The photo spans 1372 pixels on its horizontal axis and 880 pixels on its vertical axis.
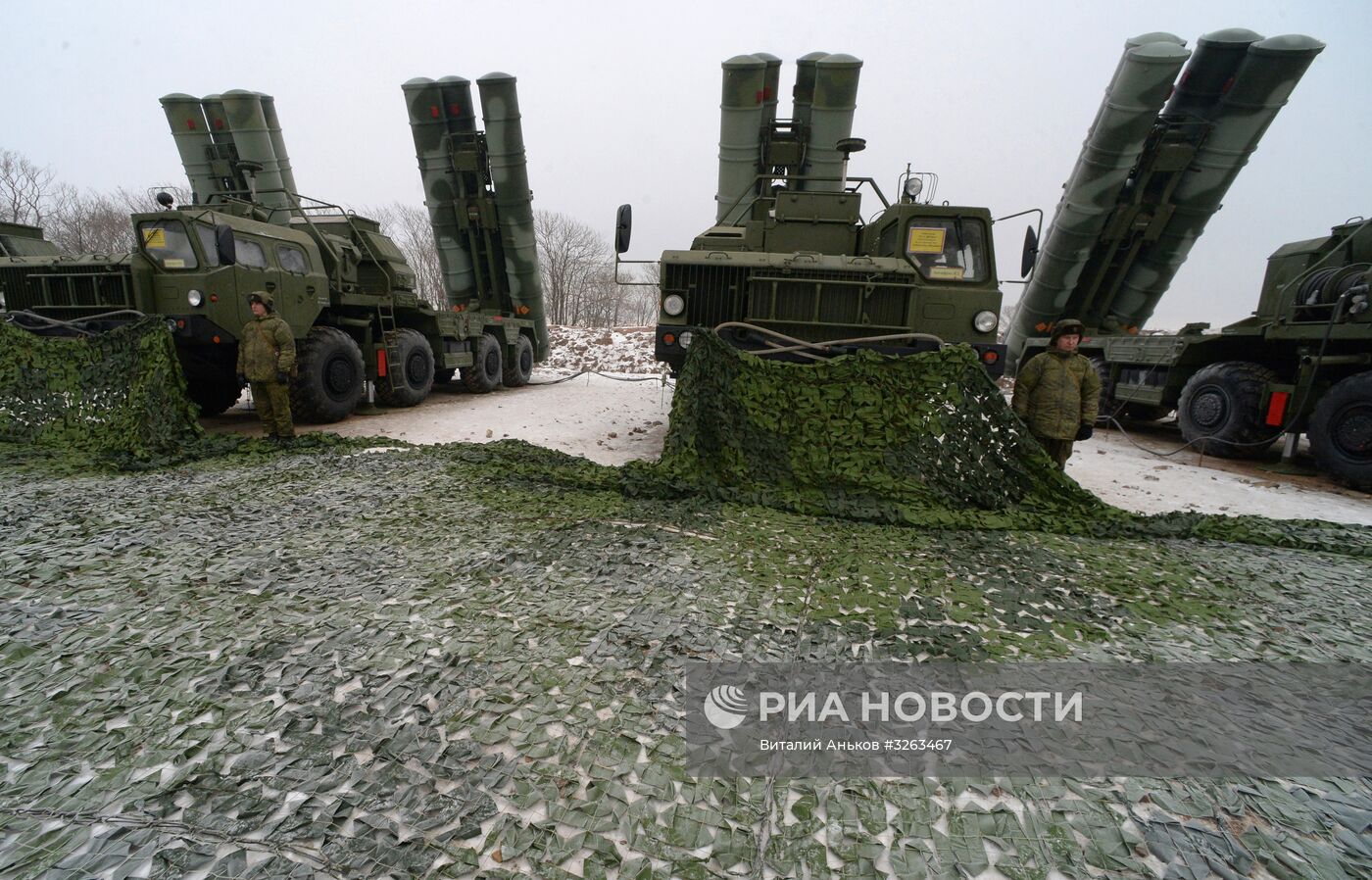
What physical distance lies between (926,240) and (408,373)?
7374 millimetres

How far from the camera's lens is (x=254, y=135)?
36.7 feet

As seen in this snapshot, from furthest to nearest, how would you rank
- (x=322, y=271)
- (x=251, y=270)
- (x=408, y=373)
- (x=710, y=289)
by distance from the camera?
(x=408, y=373), (x=322, y=271), (x=251, y=270), (x=710, y=289)

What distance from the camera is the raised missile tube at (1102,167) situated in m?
7.75

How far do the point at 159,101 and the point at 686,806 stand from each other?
15.5 metres

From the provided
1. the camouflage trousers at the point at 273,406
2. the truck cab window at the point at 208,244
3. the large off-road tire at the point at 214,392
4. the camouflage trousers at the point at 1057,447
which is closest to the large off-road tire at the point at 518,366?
the large off-road tire at the point at 214,392

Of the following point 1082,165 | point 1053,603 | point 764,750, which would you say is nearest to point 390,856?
point 764,750

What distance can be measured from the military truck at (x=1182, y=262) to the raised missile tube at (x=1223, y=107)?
2cm

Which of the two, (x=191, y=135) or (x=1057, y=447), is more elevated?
(x=191, y=135)

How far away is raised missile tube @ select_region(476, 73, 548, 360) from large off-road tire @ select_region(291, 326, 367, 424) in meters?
4.25

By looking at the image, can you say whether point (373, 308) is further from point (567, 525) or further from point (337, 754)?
point (337, 754)

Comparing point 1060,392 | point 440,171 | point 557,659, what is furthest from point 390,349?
point 1060,392

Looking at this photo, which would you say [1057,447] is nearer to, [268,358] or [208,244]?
[268,358]

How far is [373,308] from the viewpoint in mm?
8703

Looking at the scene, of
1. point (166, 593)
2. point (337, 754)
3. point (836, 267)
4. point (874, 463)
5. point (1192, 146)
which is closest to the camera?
point (337, 754)
